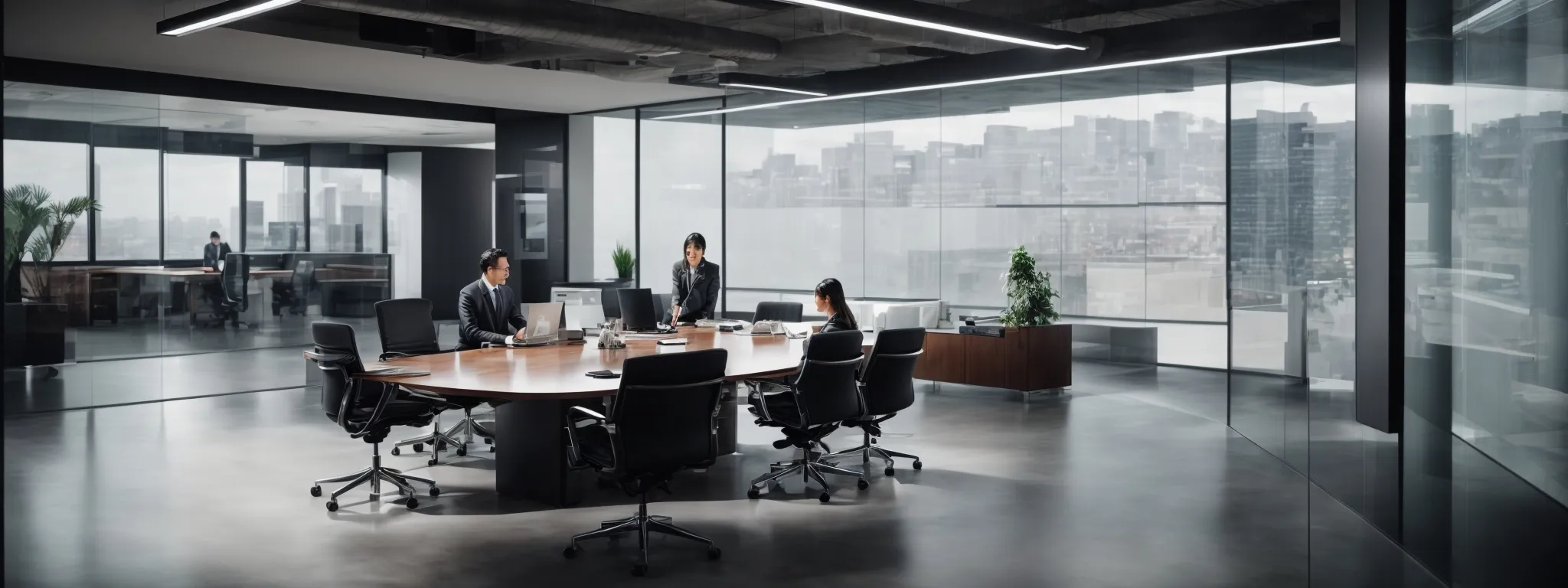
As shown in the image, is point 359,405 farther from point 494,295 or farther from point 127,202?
point 127,202

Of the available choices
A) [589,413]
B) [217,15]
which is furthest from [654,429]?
[217,15]

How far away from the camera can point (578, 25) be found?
24.4 ft

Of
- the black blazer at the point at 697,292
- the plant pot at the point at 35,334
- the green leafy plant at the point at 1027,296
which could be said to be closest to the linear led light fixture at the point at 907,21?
the green leafy plant at the point at 1027,296

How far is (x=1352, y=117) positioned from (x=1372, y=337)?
335 centimetres

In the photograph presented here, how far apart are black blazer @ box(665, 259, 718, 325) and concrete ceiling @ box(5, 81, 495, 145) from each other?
4.72 meters

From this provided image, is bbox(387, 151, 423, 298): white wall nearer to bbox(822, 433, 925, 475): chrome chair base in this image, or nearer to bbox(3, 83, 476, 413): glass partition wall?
bbox(3, 83, 476, 413): glass partition wall

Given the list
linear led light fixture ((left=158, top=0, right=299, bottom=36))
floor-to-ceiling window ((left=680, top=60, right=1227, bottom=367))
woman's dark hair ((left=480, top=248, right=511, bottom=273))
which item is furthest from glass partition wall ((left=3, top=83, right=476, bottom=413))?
floor-to-ceiling window ((left=680, top=60, right=1227, bottom=367))

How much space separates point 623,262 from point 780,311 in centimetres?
495

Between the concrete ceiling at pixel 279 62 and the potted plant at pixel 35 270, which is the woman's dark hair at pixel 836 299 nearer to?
the concrete ceiling at pixel 279 62

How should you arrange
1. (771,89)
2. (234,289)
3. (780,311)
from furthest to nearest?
1. (234,289)
2. (780,311)
3. (771,89)

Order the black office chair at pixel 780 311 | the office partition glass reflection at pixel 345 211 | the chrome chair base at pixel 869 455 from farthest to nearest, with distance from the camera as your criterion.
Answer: the office partition glass reflection at pixel 345 211 < the black office chair at pixel 780 311 < the chrome chair base at pixel 869 455

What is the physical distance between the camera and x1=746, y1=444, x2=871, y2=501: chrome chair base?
6.13 meters

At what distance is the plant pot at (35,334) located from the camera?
935 centimetres

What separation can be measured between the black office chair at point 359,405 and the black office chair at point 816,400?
5.98 feet
